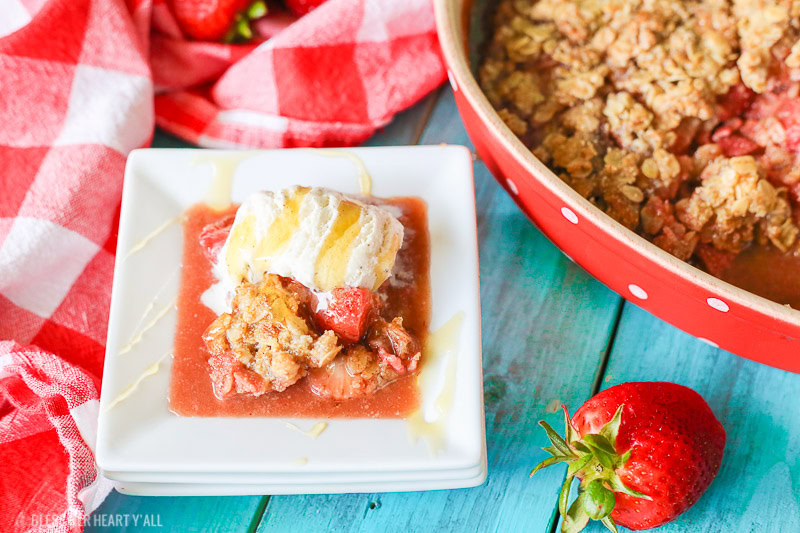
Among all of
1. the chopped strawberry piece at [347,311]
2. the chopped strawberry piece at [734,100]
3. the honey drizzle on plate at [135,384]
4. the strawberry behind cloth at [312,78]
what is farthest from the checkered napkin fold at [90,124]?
the chopped strawberry piece at [734,100]

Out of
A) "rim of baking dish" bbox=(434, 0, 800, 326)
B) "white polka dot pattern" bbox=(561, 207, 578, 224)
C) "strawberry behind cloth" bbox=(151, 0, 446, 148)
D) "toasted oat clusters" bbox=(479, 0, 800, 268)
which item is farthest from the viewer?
"strawberry behind cloth" bbox=(151, 0, 446, 148)

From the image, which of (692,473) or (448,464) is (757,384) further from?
(448,464)

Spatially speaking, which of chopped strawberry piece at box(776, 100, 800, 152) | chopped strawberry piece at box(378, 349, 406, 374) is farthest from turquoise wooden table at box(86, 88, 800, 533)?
chopped strawberry piece at box(776, 100, 800, 152)

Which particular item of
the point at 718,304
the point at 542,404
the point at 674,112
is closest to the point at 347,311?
the point at 542,404

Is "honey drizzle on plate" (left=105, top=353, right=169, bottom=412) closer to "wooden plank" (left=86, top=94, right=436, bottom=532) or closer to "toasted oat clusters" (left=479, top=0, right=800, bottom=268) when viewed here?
"wooden plank" (left=86, top=94, right=436, bottom=532)

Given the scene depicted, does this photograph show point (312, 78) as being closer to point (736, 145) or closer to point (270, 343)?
point (270, 343)
